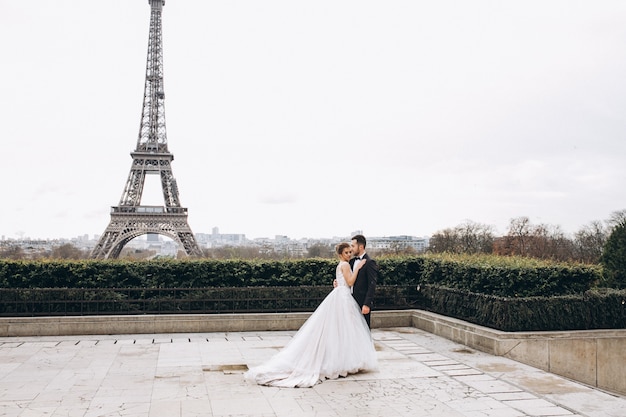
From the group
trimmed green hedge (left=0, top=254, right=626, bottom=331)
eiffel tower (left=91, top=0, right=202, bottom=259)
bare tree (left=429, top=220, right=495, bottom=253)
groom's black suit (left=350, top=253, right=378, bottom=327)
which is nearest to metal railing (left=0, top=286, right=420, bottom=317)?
trimmed green hedge (left=0, top=254, right=626, bottom=331)

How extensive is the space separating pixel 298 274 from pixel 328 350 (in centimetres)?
565

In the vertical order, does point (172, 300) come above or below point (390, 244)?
below

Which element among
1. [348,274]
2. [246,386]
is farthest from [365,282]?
[246,386]

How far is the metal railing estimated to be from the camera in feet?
41.4

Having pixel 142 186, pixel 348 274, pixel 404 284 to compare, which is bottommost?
pixel 404 284

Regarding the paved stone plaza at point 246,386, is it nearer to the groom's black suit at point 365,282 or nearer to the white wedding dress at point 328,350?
the white wedding dress at point 328,350

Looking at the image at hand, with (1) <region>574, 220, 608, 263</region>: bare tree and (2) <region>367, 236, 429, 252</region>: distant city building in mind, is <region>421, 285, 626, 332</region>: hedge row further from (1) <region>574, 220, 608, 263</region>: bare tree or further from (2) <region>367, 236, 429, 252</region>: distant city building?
(1) <region>574, 220, 608, 263</region>: bare tree

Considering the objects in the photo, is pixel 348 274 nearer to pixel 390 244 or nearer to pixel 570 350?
pixel 570 350

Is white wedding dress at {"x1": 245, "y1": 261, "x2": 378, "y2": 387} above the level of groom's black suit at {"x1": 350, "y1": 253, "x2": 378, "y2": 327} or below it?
below

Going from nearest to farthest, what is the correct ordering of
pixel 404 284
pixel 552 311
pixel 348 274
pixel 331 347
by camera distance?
1. pixel 331 347
2. pixel 348 274
3. pixel 552 311
4. pixel 404 284

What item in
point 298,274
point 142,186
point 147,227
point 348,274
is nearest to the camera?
point 348,274

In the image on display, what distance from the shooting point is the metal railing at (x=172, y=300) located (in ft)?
41.4

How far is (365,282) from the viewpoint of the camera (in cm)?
913

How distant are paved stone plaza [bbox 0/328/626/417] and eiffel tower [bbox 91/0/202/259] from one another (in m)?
42.0
